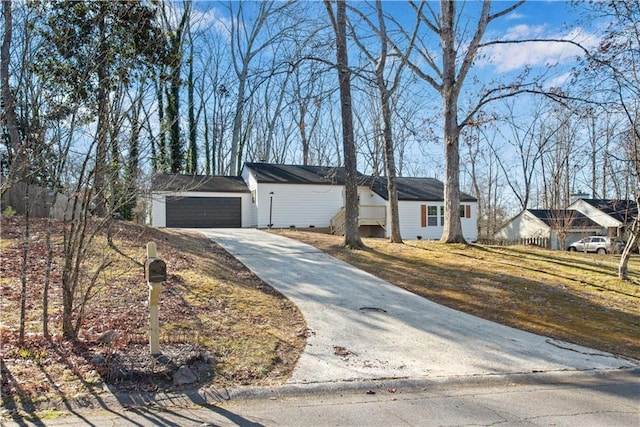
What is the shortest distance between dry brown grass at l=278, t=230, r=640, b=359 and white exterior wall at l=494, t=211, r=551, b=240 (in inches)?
833

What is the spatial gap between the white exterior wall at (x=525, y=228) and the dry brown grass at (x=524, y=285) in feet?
69.4

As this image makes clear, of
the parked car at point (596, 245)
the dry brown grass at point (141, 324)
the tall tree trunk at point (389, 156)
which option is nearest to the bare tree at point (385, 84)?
the tall tree trunk at point (389, 156)

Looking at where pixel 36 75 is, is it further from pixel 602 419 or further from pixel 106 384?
pixel 602 419

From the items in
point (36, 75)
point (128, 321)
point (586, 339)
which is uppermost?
point (36, 75)

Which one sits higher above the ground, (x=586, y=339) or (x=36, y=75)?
(x=36, y=75)

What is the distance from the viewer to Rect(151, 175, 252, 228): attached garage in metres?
21.8

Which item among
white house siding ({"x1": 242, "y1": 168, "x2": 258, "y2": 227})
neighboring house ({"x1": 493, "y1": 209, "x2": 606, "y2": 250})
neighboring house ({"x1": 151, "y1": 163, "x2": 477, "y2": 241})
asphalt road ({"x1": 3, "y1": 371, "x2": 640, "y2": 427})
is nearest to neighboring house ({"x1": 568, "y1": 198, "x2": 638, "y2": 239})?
neighboring house ({"x1": 493, "y1": 209, "x2": 606, "y2": 250})

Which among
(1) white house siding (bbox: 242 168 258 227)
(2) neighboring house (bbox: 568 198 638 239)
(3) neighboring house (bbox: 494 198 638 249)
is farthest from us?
(3) neighboring house (bbox: 494 198 638 249)

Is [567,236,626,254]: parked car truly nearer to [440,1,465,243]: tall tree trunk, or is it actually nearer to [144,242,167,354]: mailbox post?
[440,1,465,243]: tall tree trunk

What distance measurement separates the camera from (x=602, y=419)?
376 cm

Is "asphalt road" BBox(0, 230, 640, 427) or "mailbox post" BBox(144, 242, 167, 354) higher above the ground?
"mailbox post" BBox(144, 242, 167, 354)

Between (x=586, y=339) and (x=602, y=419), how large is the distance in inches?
131

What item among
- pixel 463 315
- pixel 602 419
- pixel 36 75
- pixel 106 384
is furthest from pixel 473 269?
pixel 36 75

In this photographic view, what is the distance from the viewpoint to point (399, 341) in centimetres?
590
